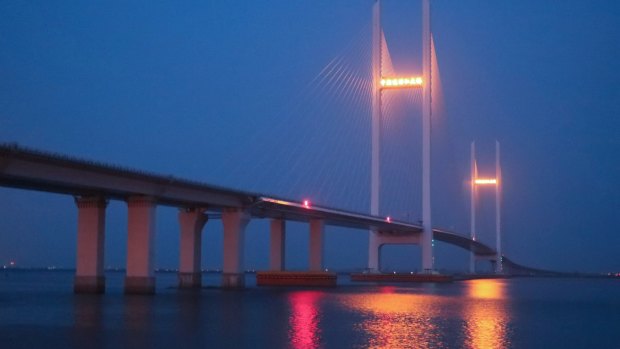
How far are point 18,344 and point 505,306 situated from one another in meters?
26.5

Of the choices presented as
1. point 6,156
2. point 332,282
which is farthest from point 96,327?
point 332,282

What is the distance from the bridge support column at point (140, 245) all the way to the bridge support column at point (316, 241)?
26.8 meters

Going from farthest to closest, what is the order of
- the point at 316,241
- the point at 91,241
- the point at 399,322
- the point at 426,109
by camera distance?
1. the point at 426,109
2. the point at 316,241
3. the point at 91,241
4. the point at 399,322

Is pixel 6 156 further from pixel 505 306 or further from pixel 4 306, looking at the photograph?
pixel 505 306

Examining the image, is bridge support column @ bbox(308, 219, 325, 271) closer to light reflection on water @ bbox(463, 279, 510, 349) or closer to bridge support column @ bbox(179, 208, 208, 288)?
bridge support column @ bbox(179, 208, 208, 288)

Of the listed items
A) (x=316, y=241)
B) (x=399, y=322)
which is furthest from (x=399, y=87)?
(x=399, y=322)

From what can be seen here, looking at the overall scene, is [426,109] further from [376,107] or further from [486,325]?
[486,325]

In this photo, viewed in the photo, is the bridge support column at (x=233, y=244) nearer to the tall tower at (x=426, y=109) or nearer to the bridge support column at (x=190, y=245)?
the bridge support column at (x=190, y=245)

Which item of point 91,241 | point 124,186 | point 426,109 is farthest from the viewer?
point 426,109

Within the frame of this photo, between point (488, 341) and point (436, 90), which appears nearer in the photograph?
point (488, 341)

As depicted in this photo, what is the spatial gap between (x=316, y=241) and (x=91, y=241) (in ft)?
94.9

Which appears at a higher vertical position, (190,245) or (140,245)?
(190,245)

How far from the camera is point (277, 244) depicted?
6831 centimetres

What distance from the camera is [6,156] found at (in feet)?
107
